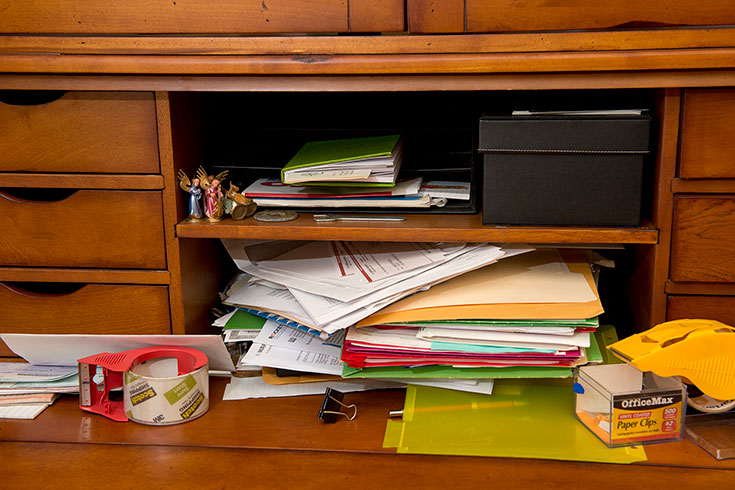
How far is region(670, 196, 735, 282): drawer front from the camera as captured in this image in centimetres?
89

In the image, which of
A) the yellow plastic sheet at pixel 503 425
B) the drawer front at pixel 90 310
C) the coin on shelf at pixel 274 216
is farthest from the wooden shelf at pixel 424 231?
the yellow plastic sheet at pixel 503 425

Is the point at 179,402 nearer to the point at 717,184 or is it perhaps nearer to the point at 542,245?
the point at 542,245

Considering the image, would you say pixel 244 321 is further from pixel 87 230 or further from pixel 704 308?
pixel 704 308

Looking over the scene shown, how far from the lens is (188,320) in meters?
1.02

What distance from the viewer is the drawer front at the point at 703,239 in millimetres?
886

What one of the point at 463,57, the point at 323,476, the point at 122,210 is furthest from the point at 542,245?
the point at 122,210

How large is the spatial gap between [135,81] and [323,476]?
1.84 feet

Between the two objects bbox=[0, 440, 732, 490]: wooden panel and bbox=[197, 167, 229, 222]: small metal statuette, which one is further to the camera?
bbox=[197, 167, 229, 222]: small metal statuette

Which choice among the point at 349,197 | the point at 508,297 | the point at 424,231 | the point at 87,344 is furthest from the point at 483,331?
the point at 87,344

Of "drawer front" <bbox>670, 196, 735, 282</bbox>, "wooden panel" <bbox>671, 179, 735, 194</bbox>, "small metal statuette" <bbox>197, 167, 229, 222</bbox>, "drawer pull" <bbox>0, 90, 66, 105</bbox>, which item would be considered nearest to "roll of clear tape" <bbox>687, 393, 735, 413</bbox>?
"drawer front" <bbox>670, 196, 735, 282</bbox>

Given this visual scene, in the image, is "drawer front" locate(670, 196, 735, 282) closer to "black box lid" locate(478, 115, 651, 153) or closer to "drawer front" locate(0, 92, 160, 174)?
"black box lid" locate(478, 115, 651, 153)

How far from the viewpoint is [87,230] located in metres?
0.98

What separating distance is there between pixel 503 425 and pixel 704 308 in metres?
0.31

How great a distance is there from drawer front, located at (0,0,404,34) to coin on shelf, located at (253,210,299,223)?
0.84 feet
